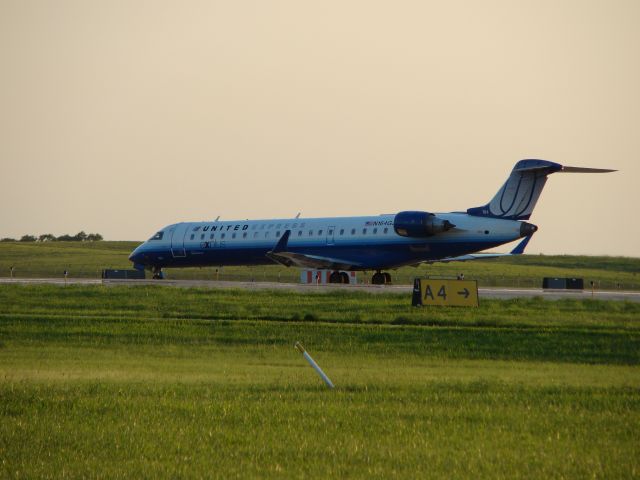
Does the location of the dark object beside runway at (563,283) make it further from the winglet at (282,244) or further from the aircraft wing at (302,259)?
the winglet at (282,244)

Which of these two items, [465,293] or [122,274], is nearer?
[465,293]

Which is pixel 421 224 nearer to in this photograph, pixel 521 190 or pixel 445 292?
pixel 521 190

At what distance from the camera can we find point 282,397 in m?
16.0

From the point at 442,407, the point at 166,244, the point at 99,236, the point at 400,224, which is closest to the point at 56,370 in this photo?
the point at 442,407

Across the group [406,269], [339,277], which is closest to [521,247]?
[339,277]

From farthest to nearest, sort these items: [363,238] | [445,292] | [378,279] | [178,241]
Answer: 1. [178,241]
2. [378,279]
3. [363,238]
4. [445,292]

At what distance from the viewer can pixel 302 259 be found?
5309 cm

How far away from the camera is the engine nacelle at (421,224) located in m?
A: 48.7

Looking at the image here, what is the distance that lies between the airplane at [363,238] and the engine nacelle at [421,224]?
0.04 metres

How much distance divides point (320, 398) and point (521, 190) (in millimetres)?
33334

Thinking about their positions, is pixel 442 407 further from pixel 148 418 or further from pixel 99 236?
pixel 99 236

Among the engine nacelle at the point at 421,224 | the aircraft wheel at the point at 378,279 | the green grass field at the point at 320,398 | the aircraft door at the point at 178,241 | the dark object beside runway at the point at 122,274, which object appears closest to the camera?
the green grass field at the point at 320,398

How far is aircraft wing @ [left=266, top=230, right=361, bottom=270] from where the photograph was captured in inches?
2076

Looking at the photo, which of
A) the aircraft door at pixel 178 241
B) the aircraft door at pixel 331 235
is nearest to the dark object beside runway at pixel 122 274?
the aircraft door at pixel 178 241
